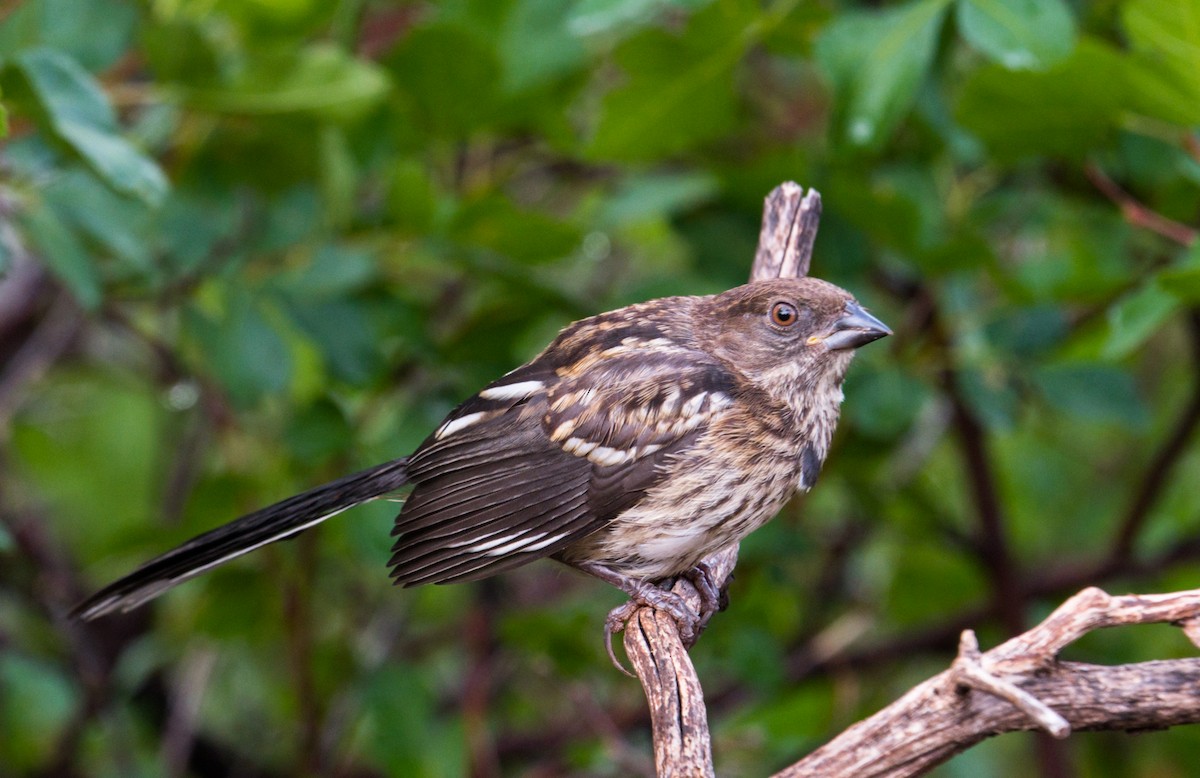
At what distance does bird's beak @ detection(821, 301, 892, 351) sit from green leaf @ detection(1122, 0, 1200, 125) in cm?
82

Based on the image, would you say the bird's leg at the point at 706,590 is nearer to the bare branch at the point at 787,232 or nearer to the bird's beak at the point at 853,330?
the bird's beak at the point at 853,330

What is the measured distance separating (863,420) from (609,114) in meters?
1.19

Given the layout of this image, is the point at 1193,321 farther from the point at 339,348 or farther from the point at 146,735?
the point at 146,735

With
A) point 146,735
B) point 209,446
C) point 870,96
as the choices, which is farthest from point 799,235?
point 146,735

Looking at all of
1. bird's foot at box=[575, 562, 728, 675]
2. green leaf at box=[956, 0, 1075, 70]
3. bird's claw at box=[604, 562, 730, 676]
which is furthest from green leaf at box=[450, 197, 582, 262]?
green leaf at box=[956, 0, 1075, 70]

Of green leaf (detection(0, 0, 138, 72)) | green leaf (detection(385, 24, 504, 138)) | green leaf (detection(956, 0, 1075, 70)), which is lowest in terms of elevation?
green leaf (detection(385, 24, 504, 138))

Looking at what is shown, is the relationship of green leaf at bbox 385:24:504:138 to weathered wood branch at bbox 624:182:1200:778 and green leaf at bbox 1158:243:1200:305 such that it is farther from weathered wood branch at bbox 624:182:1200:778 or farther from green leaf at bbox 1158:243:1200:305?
weathered wood branch at bbox 624:182:1200:778

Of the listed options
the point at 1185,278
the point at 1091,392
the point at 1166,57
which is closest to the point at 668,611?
the point at 1185,278

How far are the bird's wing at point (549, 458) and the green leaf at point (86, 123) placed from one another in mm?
1004

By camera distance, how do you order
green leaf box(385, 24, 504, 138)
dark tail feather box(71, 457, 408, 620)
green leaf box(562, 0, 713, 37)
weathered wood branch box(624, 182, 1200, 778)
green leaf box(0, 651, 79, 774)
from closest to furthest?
1. weathered wood branch box(624, 182, 1200, 778)
2. green leaf box(562, 0, 713, 37)
3. dark tail feather box(71, 457, 408, 620)
4. green leaf box(385, 24, 504, 138)
5. green leaf box(0, 651, 79, 774)

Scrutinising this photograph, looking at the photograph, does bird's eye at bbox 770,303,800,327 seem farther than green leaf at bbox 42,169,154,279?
Yes

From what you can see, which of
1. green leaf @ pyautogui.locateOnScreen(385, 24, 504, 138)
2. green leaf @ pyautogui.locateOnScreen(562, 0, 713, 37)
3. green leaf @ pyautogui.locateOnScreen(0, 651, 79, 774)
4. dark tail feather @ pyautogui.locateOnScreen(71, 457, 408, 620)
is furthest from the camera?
green leaf @ pyautogui.locateOnScreen(0, 651, 79, 774)

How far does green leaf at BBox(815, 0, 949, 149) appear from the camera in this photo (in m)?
3.33

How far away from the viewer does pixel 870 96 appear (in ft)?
11.1
